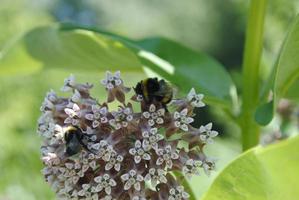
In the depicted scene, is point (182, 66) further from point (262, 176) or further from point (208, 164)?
point (262, 176)

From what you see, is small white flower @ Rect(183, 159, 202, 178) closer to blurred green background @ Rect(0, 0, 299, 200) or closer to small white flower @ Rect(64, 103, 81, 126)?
small white flower @ Rect(64, 103, 81, 126)

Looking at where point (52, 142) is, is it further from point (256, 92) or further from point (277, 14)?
point (277, 14)

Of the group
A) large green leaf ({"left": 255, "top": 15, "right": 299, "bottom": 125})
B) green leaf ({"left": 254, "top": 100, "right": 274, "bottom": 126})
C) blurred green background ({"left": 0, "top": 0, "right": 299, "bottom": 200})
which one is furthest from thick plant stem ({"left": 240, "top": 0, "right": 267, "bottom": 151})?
blurred green background ({"left": 0, "top": 0, "right": 299, "bottom": 200})

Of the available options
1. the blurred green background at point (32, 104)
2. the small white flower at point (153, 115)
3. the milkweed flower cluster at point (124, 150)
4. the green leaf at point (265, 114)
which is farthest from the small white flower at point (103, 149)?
the blurred green background at point (32, 104)

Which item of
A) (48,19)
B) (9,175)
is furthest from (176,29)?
(9,175)

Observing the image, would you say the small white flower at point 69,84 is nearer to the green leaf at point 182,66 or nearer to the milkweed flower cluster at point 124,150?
the milkweed flower cluster at point 124,150
